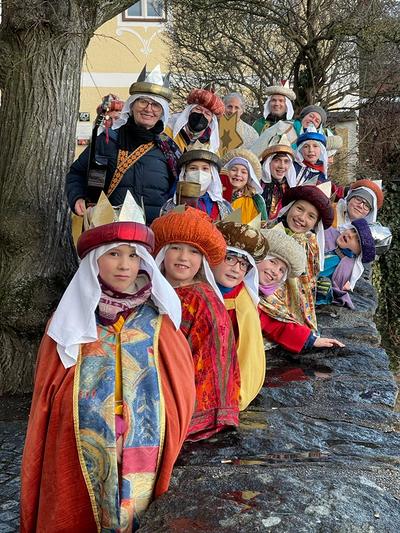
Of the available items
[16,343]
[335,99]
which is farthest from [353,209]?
[335,99]

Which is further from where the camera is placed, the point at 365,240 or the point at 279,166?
the point at 365,240

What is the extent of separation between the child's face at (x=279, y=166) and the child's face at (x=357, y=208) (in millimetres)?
917

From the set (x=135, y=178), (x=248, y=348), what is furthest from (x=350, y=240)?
(x=248, y=348)

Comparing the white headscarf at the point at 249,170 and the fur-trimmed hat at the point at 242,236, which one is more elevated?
the white headscarf at the point at 249,170

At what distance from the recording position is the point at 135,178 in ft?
15.8

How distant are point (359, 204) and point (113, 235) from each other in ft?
14.6

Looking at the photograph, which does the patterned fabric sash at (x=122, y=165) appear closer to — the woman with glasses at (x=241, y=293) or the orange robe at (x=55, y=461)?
the woman with glasses at (x=241, y=293)

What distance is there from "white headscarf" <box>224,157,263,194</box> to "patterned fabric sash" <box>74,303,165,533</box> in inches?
127

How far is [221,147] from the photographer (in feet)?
22.8

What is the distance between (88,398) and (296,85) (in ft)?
34.9

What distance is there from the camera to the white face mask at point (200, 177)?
4.94 metres

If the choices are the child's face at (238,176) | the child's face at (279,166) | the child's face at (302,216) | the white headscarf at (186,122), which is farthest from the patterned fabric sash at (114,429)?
the child's face at (279,166)

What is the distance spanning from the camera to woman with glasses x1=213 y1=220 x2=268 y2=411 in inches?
155

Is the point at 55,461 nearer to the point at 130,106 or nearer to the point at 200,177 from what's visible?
the point at 200,177
